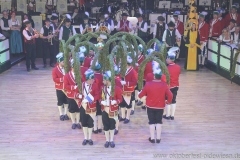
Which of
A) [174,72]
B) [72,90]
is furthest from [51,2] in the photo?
[72,90]

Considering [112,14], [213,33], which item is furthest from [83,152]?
[112,14]

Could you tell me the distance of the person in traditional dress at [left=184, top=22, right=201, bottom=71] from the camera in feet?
47.8

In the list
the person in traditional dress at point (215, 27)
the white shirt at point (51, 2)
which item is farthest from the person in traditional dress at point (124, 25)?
the white shirt at point (51, 2)

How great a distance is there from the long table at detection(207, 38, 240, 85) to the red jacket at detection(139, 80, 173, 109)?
525 cm

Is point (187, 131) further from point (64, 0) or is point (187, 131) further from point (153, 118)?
point (64, 0)

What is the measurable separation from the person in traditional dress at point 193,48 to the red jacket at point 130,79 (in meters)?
5.51

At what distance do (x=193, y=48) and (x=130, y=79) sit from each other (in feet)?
18.6

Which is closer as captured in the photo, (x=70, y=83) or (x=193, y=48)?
(x=70, y=83)

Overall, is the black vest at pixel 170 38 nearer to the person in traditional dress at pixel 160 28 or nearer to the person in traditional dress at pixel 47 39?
the person in traditional dress at pixel 160 28

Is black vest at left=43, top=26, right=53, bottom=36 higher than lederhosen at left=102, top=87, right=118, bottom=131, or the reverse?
black vest at left=43, top=26, right=53, bottom=36

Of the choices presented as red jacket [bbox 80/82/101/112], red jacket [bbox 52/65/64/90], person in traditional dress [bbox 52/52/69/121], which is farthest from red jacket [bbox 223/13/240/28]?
red jacket [bbox 80/82/101/112]

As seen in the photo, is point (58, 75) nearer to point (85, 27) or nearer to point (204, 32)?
point (85, 27)

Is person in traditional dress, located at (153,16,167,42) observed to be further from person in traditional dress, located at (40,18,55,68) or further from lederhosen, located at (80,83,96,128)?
lederhosen, located at (80,83,96,128)

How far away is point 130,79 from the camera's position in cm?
956
